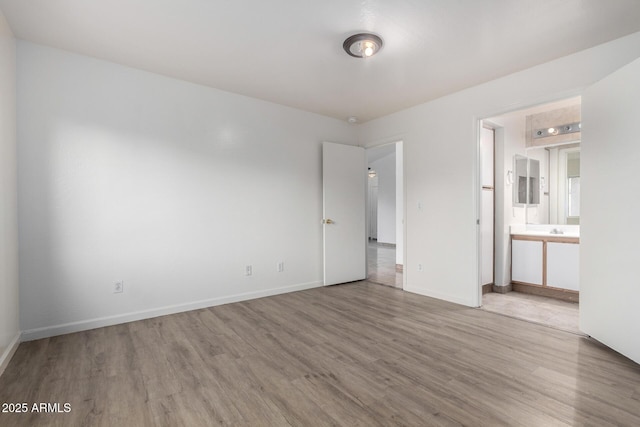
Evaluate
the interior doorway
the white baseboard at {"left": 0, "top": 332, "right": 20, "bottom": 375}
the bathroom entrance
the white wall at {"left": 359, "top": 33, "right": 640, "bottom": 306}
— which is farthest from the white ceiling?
the interior doorway

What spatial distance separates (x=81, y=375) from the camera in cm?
211

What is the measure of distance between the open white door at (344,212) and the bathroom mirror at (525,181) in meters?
2.23

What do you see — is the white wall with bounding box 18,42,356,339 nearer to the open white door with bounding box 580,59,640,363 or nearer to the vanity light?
the open white door with bounding box 580,59,640,363

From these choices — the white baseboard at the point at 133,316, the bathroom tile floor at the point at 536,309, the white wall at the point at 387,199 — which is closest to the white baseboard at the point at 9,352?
the white baseboard at the point at 133,316

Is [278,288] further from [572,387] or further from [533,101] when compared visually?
[533,101]

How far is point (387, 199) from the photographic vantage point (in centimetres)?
1030

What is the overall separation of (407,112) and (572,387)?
11.5 feet

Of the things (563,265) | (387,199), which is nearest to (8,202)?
(563,265)

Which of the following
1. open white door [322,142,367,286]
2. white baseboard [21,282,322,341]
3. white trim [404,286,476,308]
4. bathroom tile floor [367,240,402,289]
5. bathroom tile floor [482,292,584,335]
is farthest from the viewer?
bathroom tile floor [367,240,402,289]

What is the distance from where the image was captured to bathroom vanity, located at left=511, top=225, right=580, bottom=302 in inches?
152

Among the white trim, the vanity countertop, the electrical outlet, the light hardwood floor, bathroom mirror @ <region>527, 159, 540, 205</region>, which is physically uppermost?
bathroom mirror @ <region>527, 159, 540, 205</region>

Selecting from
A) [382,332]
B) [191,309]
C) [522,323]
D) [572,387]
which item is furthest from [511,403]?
[191,309]

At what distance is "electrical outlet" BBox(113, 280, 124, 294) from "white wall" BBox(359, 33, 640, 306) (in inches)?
136

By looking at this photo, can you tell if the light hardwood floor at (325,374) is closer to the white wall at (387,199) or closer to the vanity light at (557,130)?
the vanity light at (557,130)
